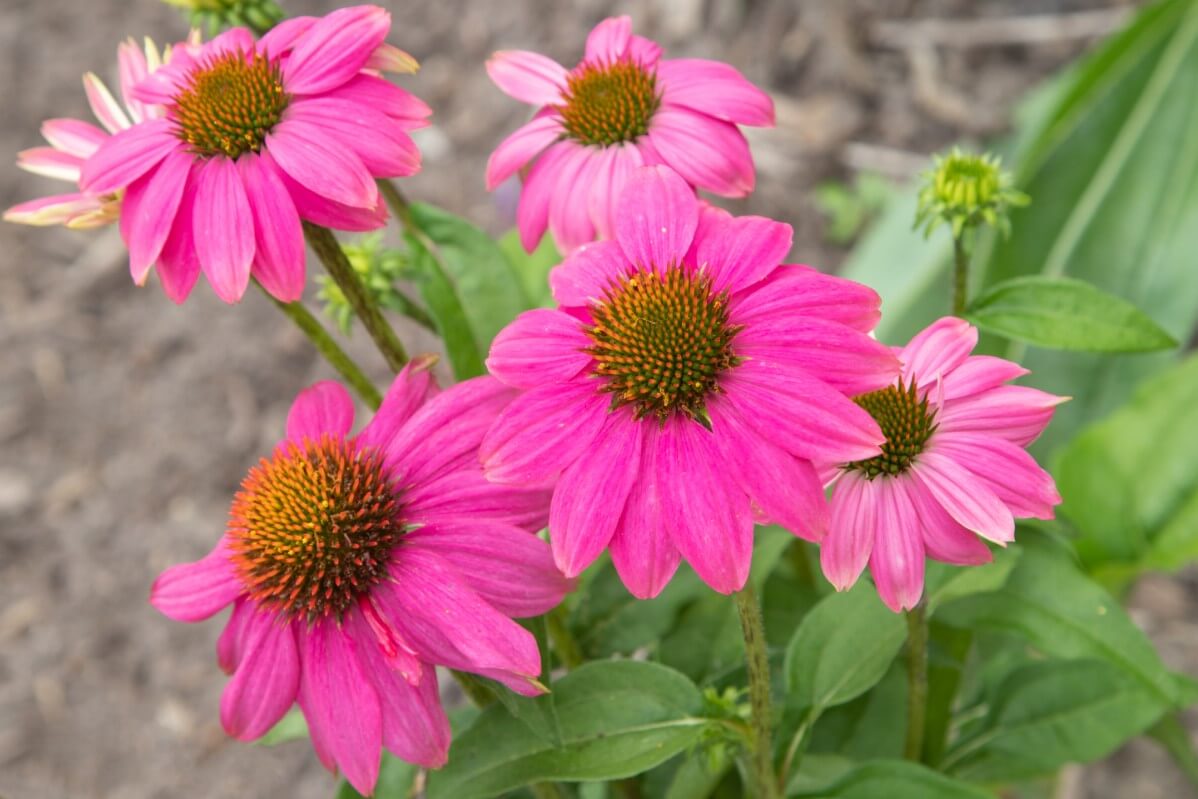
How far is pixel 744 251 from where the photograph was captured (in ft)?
2.38

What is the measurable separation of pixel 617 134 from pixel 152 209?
1.17ft

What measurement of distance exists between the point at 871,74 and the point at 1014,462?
1900 millimetres

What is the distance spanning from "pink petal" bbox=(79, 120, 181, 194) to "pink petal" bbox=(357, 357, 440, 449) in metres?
0.24

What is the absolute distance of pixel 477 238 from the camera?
43.4 inches

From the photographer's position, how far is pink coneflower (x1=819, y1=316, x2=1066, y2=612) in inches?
27.9

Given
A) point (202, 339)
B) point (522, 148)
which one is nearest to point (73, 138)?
point (522, 148)

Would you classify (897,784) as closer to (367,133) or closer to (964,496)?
(964,496)

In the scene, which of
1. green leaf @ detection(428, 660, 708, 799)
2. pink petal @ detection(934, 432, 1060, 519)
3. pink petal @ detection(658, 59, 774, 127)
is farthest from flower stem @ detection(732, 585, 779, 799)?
pink petal @ detection(658, 59, 774, 127)

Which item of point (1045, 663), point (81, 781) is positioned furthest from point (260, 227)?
point (81, 781)

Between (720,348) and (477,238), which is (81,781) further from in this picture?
(720,348)

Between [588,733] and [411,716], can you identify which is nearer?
[411,716]

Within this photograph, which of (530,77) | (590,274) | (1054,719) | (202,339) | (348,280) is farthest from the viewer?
(202,339)

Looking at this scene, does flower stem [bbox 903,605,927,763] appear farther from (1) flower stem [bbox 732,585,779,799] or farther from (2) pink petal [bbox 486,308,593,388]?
(2) pink petal [bbox 486,308,593,388]

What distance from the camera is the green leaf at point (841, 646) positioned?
2.97ft
